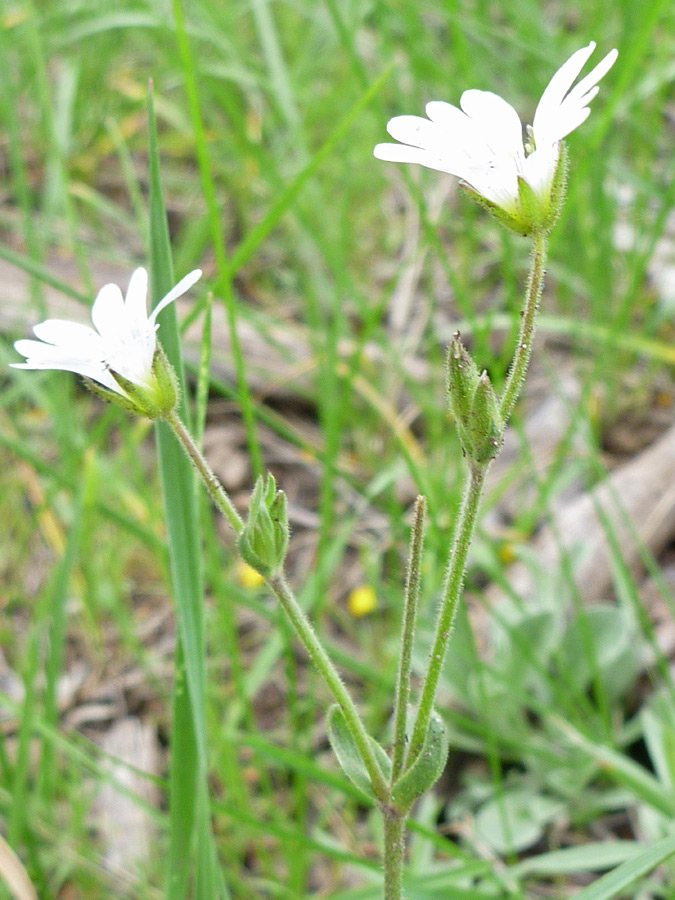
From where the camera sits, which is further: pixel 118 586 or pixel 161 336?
pixel 118 586

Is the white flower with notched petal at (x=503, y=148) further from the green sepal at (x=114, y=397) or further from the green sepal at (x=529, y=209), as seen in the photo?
the green sepal at (x=114, y=397)

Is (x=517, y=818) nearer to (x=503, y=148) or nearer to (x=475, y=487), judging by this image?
(x=475, y=487)

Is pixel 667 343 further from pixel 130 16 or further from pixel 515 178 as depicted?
pixel 515 178

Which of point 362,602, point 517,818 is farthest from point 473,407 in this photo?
point 362,602

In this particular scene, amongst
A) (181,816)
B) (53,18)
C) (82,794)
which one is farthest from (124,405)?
(53,18)

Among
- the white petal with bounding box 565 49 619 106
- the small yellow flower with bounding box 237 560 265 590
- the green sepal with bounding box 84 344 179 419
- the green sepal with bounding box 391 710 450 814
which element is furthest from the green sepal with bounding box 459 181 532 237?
the small yellow flower with bounding box 237 560 265 590

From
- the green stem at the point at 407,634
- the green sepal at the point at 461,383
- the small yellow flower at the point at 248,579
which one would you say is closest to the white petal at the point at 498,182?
the green sepal at the point at 461,383

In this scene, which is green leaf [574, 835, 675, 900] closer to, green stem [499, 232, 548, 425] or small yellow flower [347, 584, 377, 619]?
green stem [499, 232, 548, 425]
